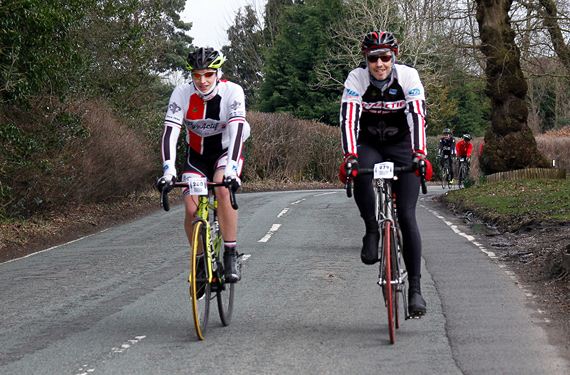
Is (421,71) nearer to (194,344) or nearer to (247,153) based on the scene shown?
(247,153)

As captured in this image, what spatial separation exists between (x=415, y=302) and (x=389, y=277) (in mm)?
475

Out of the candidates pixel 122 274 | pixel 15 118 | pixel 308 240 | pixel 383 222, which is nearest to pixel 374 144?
pixel 383 222

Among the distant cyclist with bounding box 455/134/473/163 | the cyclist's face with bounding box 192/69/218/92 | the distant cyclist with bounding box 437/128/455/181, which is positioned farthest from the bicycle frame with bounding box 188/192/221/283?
the distant cyclist with bounding box 437/128/455/181

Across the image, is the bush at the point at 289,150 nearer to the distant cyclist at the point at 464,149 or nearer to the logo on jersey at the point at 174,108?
the distant cyclist at the point at 464,149

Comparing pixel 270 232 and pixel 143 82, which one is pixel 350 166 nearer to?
pixel 270 232

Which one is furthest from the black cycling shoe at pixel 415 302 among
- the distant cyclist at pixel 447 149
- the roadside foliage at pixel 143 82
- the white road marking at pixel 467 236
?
the distant cyclist at pixel 447 149

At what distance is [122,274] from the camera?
11.3 m

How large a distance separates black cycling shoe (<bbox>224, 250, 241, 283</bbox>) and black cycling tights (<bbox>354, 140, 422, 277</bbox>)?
111cm

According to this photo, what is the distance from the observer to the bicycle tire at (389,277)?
6562 millimetres

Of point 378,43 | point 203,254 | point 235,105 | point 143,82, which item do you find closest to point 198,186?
point 203,254

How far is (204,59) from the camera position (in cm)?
709

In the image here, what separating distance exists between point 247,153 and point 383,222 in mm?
31549

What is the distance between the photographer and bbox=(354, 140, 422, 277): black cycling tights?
23.0ft

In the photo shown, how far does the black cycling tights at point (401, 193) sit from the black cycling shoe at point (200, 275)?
1233 mm
